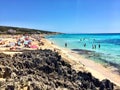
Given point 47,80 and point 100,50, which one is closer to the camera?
point 47,80

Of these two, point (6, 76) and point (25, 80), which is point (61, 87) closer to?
point (25, 80)

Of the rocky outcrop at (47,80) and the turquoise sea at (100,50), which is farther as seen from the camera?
the turquoise sea at (100,50)

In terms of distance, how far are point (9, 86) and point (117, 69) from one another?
15.7 metres

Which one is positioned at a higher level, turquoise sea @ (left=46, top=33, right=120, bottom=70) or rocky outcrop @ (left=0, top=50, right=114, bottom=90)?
rocky outcrop @ (left=0, top=50, right=114, bottom=90)

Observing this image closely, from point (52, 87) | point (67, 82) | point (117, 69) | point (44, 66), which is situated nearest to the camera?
point (52, 87)

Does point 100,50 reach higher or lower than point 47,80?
lower

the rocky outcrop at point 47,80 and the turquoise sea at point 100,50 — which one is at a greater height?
the rocky outcrop at point 47,80

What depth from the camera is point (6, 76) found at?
36.3 feet

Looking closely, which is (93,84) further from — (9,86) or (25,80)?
(9,86)

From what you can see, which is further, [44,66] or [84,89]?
[44,66]

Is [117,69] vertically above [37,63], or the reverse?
[37,63]

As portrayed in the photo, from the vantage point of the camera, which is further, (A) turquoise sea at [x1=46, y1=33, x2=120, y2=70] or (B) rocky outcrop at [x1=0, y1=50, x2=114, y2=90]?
(A) turquoise sea at [x1=46, y1=33, x2=120, y2=70]

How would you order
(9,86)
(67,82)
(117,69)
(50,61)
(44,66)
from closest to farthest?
(9,86)
(67,82)
(44,66)
(50,61)
(117,69)

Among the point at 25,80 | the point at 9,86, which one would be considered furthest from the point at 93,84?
the point at 9,86
